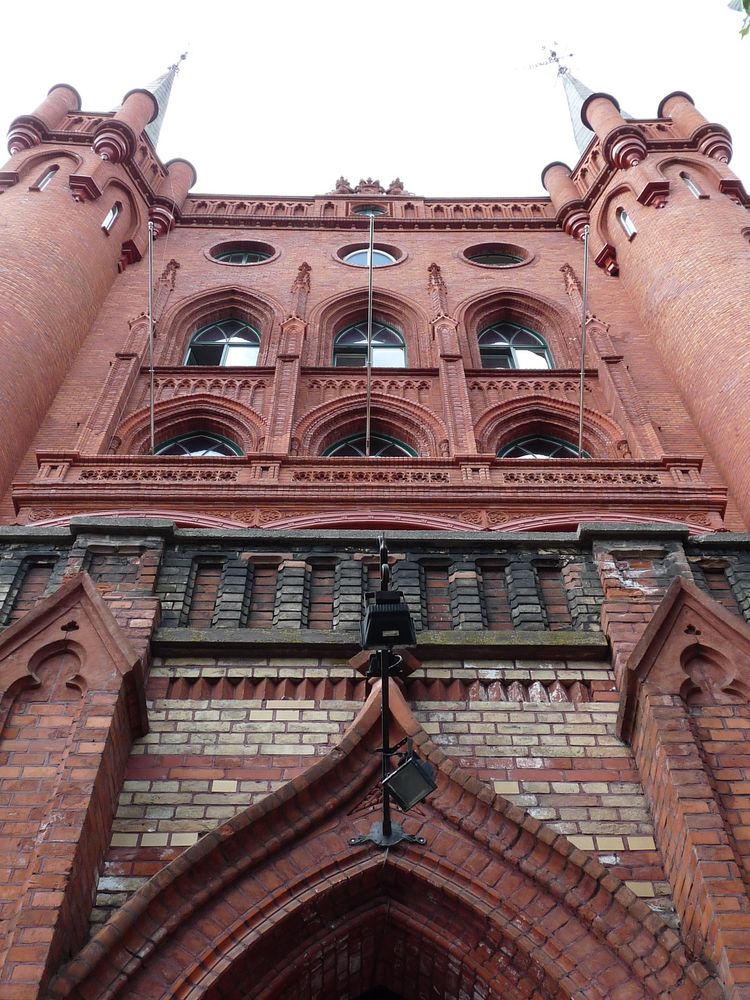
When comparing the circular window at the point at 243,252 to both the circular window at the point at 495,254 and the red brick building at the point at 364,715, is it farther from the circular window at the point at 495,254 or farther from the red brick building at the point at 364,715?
the red brick building at the point at 364,715

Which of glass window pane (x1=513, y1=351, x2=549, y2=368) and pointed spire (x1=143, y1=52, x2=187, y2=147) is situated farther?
pointed spire (x1=143, y1=52, x2=187, y2=147)

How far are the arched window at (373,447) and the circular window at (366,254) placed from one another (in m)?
5.40

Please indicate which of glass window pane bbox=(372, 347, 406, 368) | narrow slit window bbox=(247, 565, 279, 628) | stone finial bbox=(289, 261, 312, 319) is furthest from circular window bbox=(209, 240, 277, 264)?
narrow slit window bbox=(247, 565, 279, 628)

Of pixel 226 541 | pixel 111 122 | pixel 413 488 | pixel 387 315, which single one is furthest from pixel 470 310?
pixel 226 541

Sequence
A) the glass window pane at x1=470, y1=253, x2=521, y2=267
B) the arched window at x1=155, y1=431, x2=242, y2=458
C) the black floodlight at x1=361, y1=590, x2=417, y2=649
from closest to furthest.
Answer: the black floodlight at x1=361, y1=590, x2=417, y2=649
the arched window at x1=155, y1=431, x2=242, y2=458
the glass window pane at x1=470, y1=253, x2=521, y2=267

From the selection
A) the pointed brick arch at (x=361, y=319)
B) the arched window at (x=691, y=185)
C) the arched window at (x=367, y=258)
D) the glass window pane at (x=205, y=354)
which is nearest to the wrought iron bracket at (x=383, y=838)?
the pointed brick arch at (x=361, y=319)

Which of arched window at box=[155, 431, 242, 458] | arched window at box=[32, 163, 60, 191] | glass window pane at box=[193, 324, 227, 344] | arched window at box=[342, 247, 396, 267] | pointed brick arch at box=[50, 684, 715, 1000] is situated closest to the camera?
pointed brick arch at box=[50, 684, 715, 1000]

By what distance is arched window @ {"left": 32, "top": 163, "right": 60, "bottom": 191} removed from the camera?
662 inches

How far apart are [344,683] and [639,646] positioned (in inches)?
71.7

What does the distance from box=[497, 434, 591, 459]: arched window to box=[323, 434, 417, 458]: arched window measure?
4.59 feet

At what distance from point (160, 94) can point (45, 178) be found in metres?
8.14

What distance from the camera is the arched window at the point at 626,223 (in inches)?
678

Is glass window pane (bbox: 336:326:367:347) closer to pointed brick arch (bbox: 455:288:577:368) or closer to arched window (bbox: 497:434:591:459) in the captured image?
pointed brick arch (bbox: 455:288:577:368)

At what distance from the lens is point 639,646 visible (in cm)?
606
